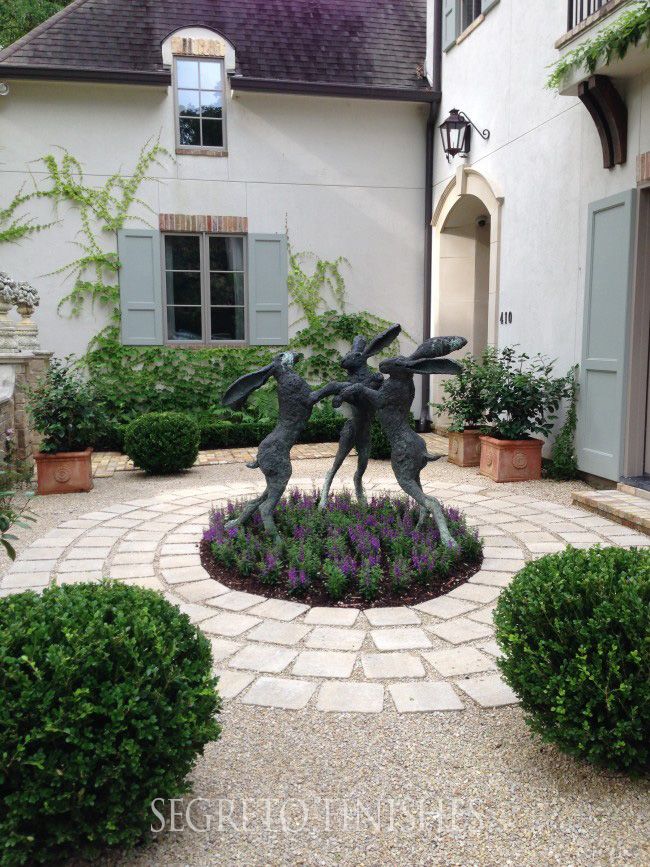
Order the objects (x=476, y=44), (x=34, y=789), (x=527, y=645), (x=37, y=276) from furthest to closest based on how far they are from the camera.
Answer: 1. (x=37, y=276)
2. (x=476, y=44)
3. (x=527, y=645)
4. (x=34, y=789)

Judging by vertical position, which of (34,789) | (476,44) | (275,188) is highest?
(476,44)

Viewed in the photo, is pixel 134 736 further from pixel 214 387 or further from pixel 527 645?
pixel 214 387

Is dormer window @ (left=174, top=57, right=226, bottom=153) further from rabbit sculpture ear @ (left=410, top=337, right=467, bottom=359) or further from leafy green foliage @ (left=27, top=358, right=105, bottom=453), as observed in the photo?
rabbit sculpture ear @ (left=410, top=337, right=467, bottom=359)

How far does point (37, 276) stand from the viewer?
9.69 m

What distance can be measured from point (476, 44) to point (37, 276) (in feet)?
22.4

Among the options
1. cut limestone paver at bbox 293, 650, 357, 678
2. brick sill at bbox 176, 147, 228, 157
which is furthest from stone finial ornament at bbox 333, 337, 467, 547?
brick sill at bbox 176, 147, 228, 157

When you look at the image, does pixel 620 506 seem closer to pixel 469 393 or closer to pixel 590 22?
pixel 469 393

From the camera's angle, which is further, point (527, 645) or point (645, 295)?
point (645, 295)

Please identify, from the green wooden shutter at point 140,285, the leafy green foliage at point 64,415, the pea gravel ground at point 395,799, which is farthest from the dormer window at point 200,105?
the pea gravel ground at point 395,799

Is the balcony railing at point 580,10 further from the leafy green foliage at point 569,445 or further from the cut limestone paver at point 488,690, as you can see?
the cut limestone paver at point 488,690

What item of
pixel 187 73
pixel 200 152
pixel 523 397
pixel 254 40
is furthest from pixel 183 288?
pixel 523 397

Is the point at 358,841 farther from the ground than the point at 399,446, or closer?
closer

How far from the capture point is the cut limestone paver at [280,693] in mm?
2826

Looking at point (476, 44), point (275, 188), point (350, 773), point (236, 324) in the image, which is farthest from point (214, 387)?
point (350, 773)
